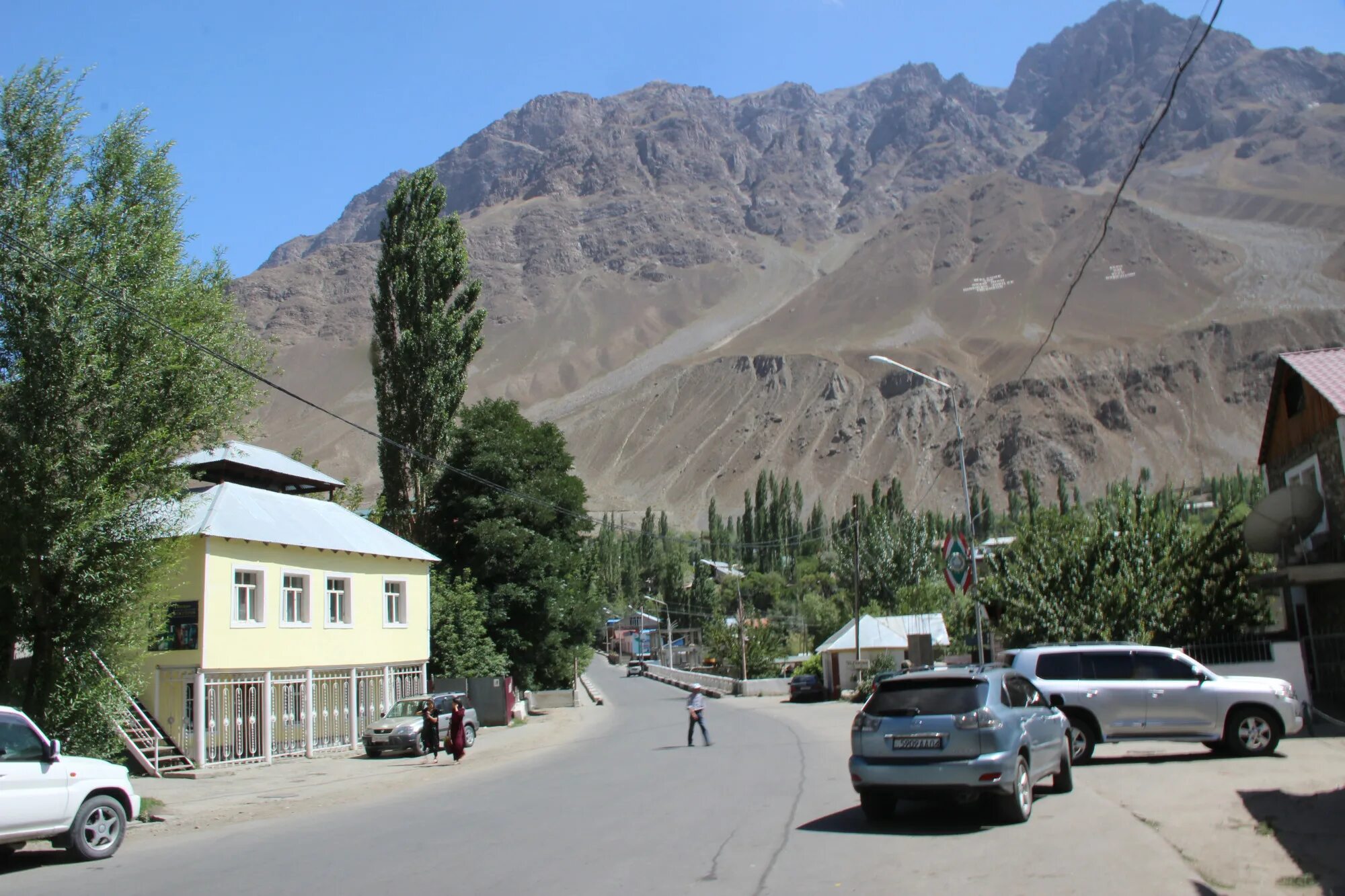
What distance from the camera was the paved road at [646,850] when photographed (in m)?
8.49

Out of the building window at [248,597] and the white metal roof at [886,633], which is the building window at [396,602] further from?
the white metal roof at [886,633]

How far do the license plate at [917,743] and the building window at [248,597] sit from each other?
18328 mm

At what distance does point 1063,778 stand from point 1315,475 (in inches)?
600

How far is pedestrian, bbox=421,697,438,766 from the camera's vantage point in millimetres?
24234

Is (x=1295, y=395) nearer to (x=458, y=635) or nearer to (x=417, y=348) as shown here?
(x=458, y=635)

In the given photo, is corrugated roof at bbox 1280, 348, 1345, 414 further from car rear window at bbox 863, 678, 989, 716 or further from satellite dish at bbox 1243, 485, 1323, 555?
car rear window at bbox 863, 678, 989, 716

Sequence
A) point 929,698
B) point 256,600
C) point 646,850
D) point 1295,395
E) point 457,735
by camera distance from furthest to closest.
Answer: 1. point 256,600
2. point 1295,395
3. point 457,735
4. point 929,698
5. point 646,850

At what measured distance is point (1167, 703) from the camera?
1581cm

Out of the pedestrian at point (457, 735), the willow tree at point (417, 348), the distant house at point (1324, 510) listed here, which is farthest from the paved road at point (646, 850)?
the willow tree at point (417, 348)

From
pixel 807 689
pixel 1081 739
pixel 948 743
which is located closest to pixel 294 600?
pixel 1081 739

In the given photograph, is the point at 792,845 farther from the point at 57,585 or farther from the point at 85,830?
the point at 57,585

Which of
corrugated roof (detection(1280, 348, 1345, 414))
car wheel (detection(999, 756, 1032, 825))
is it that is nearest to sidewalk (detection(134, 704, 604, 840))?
car wheel (detection(999, 756, 1032, 825))

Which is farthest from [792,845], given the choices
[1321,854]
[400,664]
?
[400,664]

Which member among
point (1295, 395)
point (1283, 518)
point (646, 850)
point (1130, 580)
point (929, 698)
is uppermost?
point (1295, 395)
